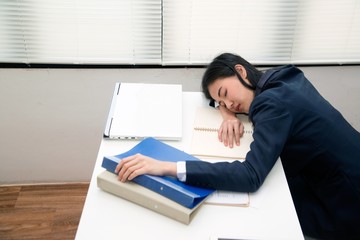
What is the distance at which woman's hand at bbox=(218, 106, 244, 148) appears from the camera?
4.13ft

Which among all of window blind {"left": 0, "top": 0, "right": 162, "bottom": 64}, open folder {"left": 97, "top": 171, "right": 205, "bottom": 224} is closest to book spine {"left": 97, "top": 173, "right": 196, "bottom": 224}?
open folder {"left": 97, "top": 171, "right": 205, "bottom": 224}

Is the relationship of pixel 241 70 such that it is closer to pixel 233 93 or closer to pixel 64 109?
pixel 233 93

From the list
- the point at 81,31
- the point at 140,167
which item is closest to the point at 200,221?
the point at 140,167

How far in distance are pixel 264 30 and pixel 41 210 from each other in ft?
5.39

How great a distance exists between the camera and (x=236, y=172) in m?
1.02

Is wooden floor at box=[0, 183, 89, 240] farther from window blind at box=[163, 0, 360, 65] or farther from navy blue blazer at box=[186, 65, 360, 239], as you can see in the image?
navy blue blazer at box=[186, 65, 360, 239]

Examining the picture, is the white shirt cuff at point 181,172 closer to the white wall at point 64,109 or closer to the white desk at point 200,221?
the white desk at point 200,221

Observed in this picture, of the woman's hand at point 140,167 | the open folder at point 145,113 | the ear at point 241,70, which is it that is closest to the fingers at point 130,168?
the woman's hand at point 140,167

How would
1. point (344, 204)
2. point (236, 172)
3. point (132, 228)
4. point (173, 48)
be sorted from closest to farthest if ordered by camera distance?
point (132, 228) < point (236, 172) < point (344, 204) < point (173, 48)

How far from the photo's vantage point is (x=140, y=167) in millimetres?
1014

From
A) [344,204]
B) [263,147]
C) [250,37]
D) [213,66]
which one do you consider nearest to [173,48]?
[250,37]

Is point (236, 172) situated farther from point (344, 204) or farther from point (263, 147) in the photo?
point (344, 204)

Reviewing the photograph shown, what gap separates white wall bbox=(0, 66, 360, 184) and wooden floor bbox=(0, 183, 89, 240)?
0.07 m

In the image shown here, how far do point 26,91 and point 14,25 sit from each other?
37 cm
